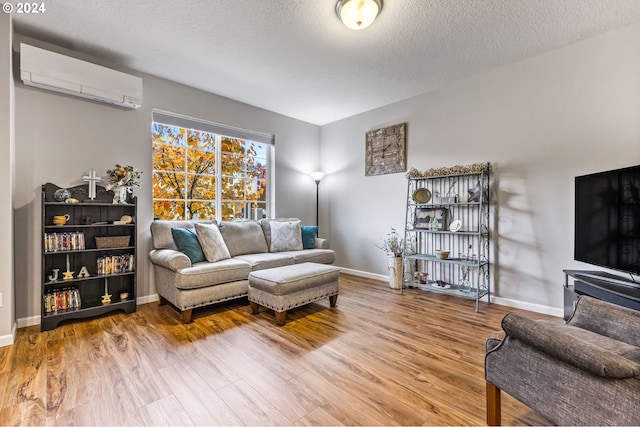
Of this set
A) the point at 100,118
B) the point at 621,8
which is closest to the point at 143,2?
the point at 100,118

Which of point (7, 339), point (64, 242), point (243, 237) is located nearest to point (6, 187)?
point (64, 242)

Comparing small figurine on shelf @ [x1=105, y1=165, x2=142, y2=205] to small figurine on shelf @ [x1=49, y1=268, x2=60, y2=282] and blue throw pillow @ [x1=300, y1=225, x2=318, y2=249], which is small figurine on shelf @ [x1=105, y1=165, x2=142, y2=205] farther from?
blue throw pillow @ [x1=300, y1=225, x2=318, y2=249]

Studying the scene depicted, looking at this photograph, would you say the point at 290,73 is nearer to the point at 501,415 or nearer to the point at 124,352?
the point at 124,352

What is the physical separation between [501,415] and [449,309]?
1.71 m

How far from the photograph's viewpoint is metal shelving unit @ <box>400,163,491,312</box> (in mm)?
3375

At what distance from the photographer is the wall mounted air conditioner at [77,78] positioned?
8.38ft

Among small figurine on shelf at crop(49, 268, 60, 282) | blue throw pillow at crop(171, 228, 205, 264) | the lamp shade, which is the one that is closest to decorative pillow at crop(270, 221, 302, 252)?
blue throw pillow at crop(171, 228, 205, 264)

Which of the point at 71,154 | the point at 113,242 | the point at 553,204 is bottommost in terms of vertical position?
the point at 113,242

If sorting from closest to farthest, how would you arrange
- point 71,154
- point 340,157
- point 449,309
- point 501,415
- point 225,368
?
point 501,415 → point 225,368 → point 71,154 → point 449,309 → point 340,157

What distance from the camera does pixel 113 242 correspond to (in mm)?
2934

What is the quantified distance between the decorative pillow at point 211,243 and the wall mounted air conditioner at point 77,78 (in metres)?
1.54

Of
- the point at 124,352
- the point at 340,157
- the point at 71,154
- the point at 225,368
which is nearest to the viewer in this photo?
the point at 225,368

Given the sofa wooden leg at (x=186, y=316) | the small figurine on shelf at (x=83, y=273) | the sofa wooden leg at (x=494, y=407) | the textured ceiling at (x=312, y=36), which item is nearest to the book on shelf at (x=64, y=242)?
the small figurine on shelf at (x=83, y=273)

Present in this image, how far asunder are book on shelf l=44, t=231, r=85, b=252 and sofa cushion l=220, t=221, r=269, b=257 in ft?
4.60
